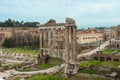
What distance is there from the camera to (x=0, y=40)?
381 ft

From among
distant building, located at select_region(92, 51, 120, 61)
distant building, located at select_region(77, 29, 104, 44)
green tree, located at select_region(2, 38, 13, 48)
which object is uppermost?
distant building, located at select_region(77, 29, 104, 44)

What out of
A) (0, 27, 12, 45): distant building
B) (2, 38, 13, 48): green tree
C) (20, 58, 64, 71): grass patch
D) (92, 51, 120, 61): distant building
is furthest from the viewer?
(0, 27, 12, 45): distant building

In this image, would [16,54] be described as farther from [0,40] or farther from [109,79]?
[109,79]

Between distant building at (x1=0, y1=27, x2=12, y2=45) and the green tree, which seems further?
distant building at (x1=0, y1=27, x2=12, y2=45)

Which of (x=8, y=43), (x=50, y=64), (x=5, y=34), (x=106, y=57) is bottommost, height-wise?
(x=50, y=64)

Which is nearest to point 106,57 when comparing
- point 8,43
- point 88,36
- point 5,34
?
point 88,36

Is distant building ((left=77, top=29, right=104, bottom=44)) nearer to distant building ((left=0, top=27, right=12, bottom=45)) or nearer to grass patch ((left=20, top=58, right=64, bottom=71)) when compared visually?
grass patch ((left=20, top=58, right=64, bottom=71))

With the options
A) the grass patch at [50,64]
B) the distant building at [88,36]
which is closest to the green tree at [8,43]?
the distant building at [88,36]

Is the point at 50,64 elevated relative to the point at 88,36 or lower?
lower

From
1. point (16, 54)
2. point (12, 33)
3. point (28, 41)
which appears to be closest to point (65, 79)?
point (16, 54)

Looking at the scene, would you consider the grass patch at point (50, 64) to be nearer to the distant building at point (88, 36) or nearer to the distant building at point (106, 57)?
the distant building at point (106, 57)

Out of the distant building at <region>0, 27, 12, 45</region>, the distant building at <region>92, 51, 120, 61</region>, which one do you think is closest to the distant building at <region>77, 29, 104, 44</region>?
the distant building at <region>0, 27, 12, 45</region>

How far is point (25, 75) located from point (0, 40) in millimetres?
67890

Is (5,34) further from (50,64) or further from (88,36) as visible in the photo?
(50,64)
